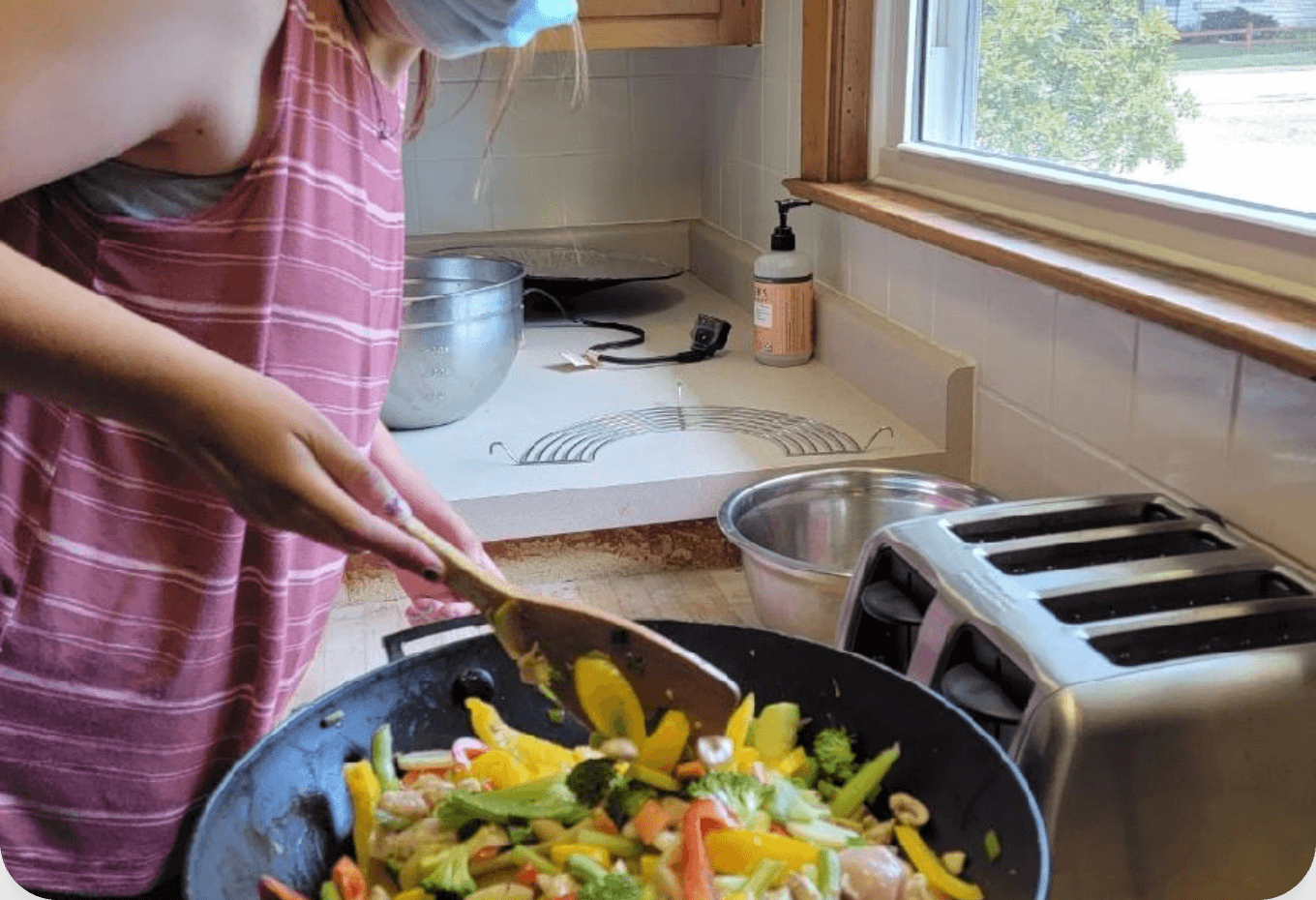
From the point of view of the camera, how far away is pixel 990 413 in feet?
4.16

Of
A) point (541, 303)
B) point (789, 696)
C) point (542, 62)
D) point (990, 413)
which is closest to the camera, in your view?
point (789, 696)

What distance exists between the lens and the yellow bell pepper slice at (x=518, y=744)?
2.51 feet

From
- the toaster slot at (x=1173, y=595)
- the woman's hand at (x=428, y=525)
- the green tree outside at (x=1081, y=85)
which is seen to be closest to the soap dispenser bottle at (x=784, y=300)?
the green tree outside at (x=1081, y=85)

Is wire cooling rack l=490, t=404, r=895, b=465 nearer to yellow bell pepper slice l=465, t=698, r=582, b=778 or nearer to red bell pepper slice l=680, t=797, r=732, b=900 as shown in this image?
yellow bell pepper slice l=465, t=698, r=582, b=778

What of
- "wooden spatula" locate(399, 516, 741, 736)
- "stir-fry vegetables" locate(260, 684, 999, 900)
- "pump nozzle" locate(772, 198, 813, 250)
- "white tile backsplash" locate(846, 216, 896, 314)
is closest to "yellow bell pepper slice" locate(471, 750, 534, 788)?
"stir-fry vegetables" locate(260, 684, 999, 900)

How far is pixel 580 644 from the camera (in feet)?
2.10

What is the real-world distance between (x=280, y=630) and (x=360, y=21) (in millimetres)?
398

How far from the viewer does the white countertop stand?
4.24ft

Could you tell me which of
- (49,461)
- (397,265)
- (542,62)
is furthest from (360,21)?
(542,62)

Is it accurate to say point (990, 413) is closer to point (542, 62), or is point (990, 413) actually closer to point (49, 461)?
point (49, 461)

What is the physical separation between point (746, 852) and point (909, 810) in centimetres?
10

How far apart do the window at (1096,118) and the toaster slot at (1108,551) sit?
174mm

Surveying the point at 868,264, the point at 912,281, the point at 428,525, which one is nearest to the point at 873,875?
the point at 428,525

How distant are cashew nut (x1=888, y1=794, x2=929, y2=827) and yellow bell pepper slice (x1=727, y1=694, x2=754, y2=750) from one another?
0.29 ft
